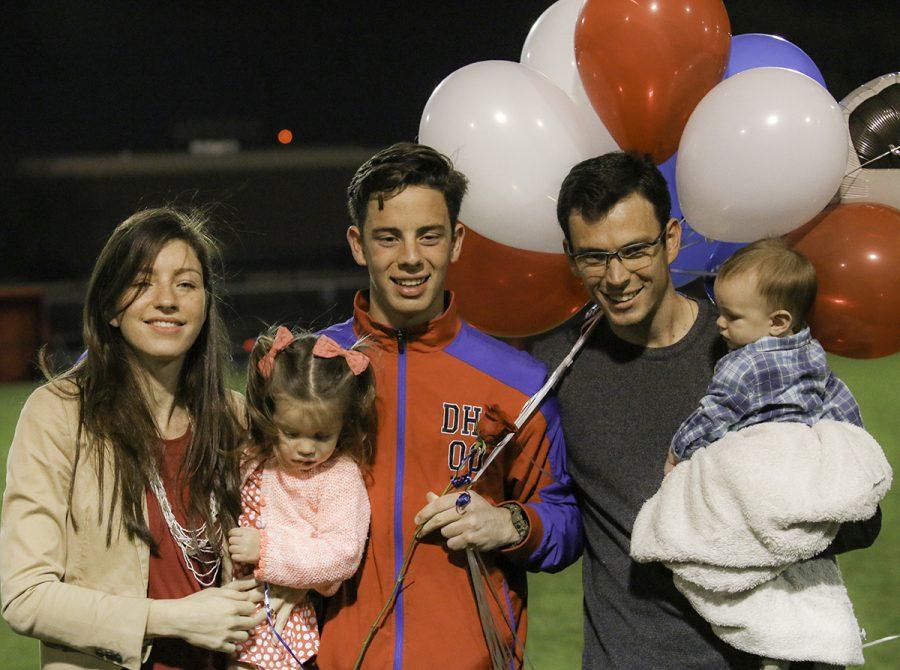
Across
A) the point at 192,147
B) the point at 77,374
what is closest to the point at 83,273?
the point at 192,147

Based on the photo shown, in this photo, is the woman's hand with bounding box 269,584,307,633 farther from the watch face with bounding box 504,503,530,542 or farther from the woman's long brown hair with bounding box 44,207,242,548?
the watch face with bounding box 504,503,530,542

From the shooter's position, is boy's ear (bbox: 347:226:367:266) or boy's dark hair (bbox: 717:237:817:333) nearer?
boy's dark hair (bbox: 717:237:817:333)

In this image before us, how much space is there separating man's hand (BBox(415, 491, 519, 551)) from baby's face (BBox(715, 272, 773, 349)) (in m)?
0.64

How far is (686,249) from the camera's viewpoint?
2.47m

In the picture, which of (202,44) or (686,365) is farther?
(202,44)

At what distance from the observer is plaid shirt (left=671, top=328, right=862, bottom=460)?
1.92m

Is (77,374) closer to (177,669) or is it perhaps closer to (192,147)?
(177,669)

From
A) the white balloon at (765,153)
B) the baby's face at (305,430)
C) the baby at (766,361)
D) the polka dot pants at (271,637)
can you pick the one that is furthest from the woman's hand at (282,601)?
the white balloon at (765,153)

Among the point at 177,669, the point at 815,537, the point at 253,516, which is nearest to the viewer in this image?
the point at 815,537

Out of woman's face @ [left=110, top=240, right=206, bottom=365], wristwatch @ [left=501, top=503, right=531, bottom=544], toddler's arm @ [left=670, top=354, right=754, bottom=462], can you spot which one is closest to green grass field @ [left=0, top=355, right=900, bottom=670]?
wristwatch @ [left=501, top=503, right=531, bottom=544]

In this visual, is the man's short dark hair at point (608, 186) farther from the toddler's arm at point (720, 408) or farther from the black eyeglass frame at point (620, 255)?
the toddler's arm at point (720, 408)

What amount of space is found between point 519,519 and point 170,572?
752 mm

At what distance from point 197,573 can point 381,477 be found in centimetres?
44

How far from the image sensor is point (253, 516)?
84.7 inches
